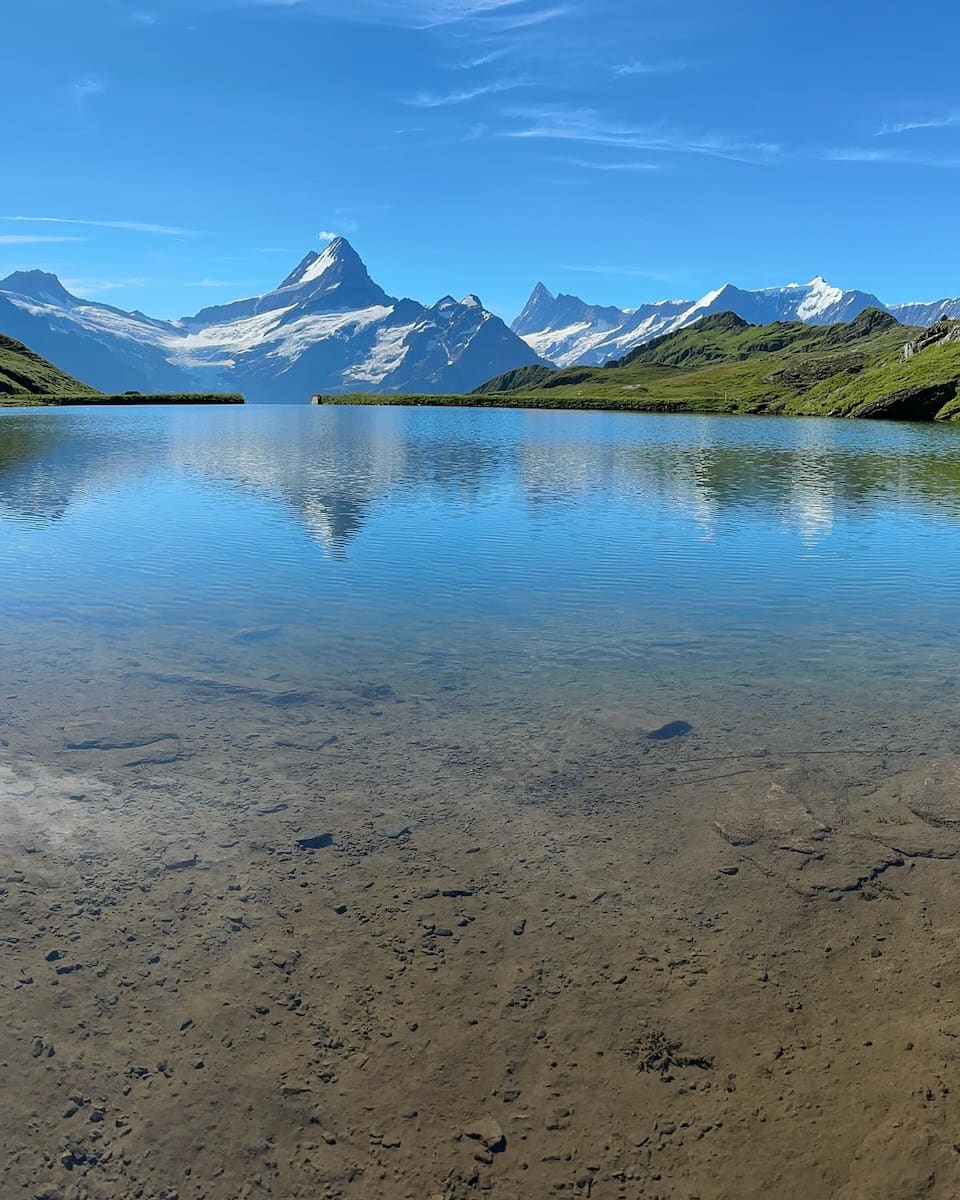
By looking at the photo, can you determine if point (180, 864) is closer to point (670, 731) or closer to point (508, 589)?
point (670, 731)

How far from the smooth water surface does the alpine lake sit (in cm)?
25

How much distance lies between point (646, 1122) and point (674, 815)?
7.02 meters

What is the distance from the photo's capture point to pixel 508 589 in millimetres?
33938

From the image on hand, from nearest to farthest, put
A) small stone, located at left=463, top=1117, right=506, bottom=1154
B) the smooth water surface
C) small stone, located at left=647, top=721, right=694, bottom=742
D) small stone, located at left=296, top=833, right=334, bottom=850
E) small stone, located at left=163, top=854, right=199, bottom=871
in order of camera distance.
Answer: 1. small stone, located at left=463, top=1117, right=506, bottom=1154
2. small stone, located at left=163, top=854, right=199, bottom=871
3. small stone, located at left=296, top=833, right=334, bottom=850
4. small stone, located at left=647, top=721, right=694, bottom=742
5. the smooth water surface

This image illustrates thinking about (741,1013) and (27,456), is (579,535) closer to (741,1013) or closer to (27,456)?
(741,1013)

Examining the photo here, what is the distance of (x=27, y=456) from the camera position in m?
91.1

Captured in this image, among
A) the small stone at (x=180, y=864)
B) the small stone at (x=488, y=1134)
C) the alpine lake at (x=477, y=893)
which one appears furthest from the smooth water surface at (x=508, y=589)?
the small stone at (x=488, y=1134)

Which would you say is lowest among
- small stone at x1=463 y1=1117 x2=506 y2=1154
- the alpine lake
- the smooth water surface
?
small stone at x1=463 y1=1117 x2=506 y2=1154

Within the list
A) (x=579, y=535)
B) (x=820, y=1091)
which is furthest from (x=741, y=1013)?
(x=579, y=535)

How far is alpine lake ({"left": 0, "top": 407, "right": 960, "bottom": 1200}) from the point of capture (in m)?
8.88

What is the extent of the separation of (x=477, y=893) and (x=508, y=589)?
21413 millimetres

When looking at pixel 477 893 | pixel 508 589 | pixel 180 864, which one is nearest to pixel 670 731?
pixel 477 893

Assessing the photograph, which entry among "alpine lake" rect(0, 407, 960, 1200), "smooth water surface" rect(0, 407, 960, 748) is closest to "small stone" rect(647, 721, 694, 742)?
"alpine lake" rect(0, 407, 960, 1200)

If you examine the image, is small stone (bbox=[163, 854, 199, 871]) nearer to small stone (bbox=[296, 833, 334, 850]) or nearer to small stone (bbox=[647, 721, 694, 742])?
small stone (bbox=[296, 833, 334, 850])
